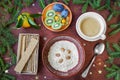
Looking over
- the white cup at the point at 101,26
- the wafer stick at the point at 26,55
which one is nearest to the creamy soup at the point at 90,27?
the white cup at the point at 101,26

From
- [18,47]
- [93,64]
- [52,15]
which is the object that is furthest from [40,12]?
[93,64]

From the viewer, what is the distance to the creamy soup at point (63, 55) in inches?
37.8

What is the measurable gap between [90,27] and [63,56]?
14 cm

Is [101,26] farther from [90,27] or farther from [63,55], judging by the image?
[63,55]

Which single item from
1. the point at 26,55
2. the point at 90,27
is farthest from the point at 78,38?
the point at 26,55

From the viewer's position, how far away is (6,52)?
0.99 meters

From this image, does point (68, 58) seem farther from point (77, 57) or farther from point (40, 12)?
point (40, 12)

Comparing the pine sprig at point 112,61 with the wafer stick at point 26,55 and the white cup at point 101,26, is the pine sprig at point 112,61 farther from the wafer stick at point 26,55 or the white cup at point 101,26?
the wafer stick at point 26,55

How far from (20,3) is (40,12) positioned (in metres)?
0.08

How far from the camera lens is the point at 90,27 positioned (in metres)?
0.99

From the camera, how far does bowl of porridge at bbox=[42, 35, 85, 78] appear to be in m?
0.95

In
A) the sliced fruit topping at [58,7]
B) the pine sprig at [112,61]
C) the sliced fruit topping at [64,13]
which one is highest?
the sliced fruit topping at [58,7]

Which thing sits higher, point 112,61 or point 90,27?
point 90,27

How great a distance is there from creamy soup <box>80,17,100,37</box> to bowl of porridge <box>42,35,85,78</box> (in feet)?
0.18
